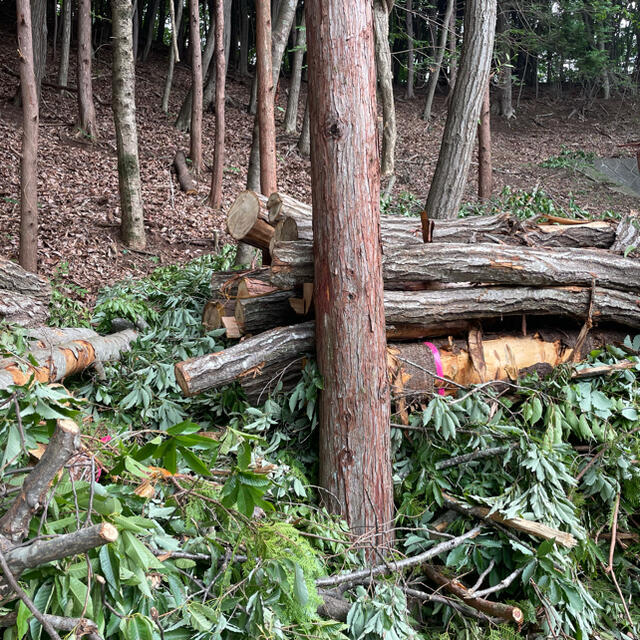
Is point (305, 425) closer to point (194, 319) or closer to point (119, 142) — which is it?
point (194, 319)

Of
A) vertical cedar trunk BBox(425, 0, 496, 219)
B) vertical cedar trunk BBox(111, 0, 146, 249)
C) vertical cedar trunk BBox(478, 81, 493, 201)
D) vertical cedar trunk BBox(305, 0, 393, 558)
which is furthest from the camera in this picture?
vertical cedar trunk BBox(478, 81, 493, 201)

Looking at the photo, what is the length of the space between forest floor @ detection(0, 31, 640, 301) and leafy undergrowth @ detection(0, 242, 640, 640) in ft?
12.6

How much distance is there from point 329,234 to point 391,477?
1625 mm

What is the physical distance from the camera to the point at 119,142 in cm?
851

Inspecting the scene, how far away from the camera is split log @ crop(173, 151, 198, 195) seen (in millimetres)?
11242

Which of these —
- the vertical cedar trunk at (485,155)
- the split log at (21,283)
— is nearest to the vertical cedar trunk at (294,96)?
the vertical cedar trunk at (485,155)

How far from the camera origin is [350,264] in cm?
367

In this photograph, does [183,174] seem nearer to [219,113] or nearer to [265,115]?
[219,113]

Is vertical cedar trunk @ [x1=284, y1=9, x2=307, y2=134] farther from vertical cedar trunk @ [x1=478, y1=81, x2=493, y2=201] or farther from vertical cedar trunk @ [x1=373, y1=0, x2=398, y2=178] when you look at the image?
vertical cedar trunk @ [x1=373, y1=0, x2=398, y2=178]

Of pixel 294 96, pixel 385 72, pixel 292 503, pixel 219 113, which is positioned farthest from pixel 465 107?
pixel 294 96

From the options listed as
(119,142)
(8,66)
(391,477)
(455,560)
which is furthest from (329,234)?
(8,66)

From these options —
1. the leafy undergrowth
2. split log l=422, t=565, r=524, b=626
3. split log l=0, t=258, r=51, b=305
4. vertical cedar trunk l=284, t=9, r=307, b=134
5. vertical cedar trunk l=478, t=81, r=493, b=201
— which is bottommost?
split log l=422, t=565, r=524, b=626

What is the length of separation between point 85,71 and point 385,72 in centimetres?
687

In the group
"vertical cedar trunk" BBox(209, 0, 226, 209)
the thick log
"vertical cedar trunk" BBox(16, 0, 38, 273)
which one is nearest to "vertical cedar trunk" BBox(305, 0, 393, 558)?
the thick log
